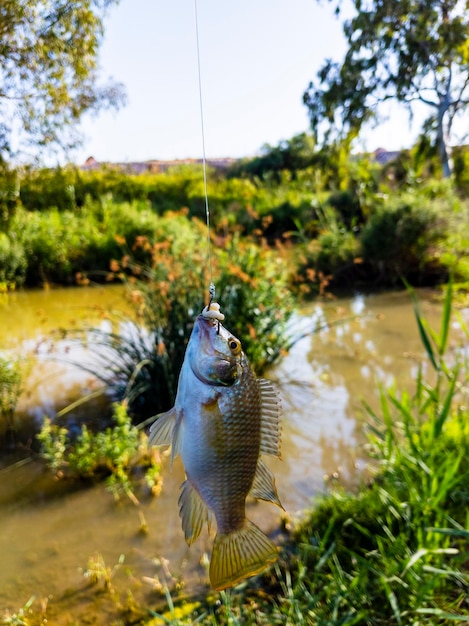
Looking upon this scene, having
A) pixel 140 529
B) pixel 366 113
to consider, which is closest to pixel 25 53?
pixel 140 529

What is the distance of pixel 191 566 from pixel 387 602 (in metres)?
1.35

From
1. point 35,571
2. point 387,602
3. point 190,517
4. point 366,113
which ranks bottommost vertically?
point 35,571

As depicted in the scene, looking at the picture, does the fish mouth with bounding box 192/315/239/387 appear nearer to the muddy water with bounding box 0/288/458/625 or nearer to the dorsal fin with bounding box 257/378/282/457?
the dorsal fin with bounding box 257/378/282/457

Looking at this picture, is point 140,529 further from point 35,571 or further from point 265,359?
point 265,359

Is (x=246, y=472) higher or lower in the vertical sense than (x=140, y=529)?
higher

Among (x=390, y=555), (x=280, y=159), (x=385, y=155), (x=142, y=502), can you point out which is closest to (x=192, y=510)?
(x=390, y=555)

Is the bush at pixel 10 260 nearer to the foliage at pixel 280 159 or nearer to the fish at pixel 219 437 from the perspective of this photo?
the fish at pixel 219 437

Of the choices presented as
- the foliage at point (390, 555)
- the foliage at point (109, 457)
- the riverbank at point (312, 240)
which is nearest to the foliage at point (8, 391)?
the foliage at point (109, 457)

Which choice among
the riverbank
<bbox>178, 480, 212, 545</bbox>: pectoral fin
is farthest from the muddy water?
<bbox>178, 480, 212, 545</bbox>: pectoral fin

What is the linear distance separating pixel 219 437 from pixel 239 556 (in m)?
0.19

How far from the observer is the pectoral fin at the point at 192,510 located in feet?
2.97

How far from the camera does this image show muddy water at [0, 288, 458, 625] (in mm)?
3221

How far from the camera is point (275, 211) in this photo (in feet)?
58.4

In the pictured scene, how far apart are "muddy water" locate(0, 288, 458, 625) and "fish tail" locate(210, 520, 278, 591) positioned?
254 centimetres
